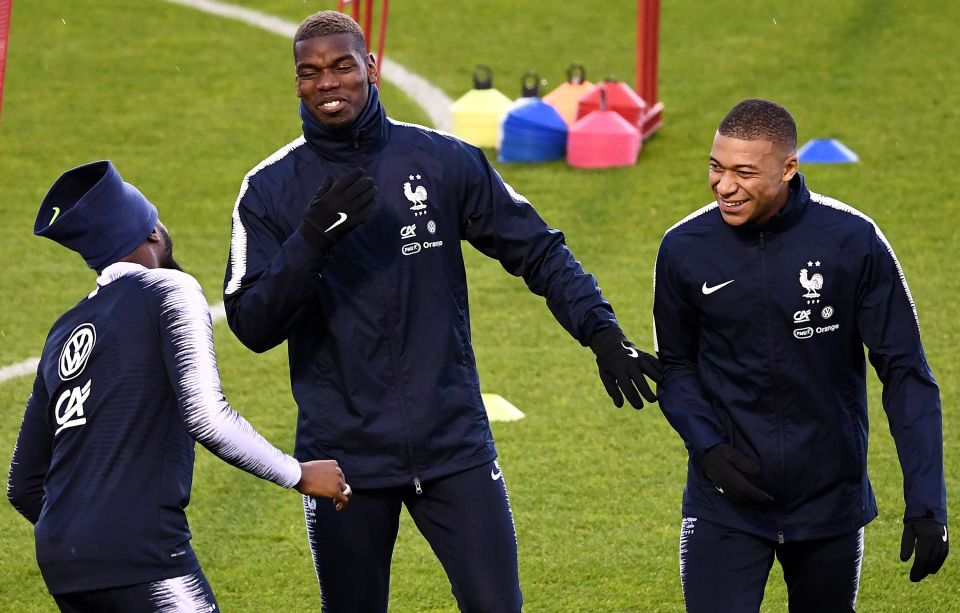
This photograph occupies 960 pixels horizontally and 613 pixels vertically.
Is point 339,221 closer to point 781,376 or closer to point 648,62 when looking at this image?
point 781,376

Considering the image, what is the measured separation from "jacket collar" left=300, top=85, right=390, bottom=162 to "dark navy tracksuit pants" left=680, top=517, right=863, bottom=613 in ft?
4.28

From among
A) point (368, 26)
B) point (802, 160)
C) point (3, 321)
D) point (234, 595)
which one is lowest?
point (234, 595)

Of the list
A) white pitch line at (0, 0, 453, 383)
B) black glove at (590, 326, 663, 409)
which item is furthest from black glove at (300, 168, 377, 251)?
white pitch line at (0, 0, 453, 383)

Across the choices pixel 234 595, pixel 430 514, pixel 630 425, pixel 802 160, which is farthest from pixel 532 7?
pixel 430 514

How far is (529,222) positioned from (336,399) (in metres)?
0.70

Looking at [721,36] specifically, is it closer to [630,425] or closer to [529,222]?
[630,425]

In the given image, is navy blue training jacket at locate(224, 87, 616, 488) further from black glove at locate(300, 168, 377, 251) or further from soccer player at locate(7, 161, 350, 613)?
soccer player at locate(7, 161, 350, 613)

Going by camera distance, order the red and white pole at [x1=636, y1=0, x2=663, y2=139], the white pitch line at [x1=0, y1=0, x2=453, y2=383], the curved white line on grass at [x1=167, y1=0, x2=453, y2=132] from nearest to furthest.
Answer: the red and white pole at [x1=636, y1=0, x2=663, y2=139] → the white pitch line at [x1=0, y1=0, x2=453, y2=383] → the curved white line on grass at [x1=167, y1=0, x2=453, y2=132]

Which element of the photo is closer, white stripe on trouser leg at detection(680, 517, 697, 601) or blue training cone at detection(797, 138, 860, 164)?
white stripe on trouser leg at detection(680, 517, 697, 601)

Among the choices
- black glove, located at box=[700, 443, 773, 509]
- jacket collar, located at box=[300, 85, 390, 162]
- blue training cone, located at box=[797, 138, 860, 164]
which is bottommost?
black glove, located at box=[700, 443, 773, 509]

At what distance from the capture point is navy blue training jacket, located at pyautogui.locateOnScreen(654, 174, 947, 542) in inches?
156

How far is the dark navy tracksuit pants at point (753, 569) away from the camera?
4.08 metres

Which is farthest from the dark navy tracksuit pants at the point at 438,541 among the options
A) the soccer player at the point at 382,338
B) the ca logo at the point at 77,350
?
the ca logo at the point at 77,350

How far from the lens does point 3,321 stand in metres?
8.91
